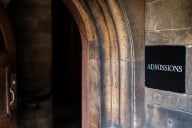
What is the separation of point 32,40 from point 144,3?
2000 millimetres

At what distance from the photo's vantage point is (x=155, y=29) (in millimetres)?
2049

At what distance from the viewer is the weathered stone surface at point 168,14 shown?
184 cm

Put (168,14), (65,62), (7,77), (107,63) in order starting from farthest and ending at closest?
(65,62) < (7,77) < (107,63) < (168,14)

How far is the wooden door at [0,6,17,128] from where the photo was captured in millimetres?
3002

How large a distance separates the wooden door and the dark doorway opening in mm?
3631

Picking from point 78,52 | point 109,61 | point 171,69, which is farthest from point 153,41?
point 78,52

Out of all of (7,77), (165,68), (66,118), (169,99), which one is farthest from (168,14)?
(66,118)

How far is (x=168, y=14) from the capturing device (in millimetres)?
1951

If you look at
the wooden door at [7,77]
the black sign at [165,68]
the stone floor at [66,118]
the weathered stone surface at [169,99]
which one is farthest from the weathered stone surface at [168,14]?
the stone floor at [66,118]

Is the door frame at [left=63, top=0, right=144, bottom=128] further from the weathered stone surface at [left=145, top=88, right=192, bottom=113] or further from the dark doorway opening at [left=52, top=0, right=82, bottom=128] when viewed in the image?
the dark doorway opening at [left=52, top=0, right=82, bottom=128]

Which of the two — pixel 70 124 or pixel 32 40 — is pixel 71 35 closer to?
pixel 70 124

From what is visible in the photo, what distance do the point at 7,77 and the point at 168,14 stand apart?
1687mm

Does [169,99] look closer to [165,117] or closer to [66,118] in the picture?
[165,117]

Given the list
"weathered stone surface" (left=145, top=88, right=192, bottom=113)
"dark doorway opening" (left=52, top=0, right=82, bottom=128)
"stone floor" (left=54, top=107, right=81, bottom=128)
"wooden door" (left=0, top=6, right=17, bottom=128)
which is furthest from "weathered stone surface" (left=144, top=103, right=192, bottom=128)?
"dark doorway opening" (left=52, top=0, right=82, bottom=128)
